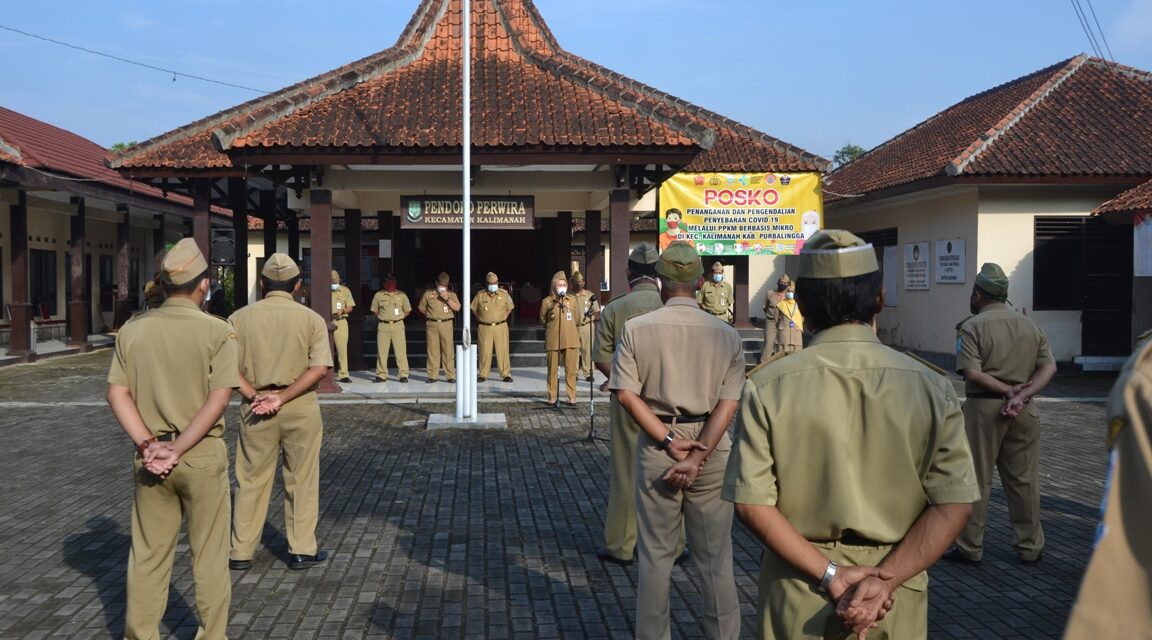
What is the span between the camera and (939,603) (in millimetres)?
5094

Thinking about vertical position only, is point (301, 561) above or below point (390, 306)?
below

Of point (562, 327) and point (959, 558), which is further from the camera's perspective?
point (562, 327)

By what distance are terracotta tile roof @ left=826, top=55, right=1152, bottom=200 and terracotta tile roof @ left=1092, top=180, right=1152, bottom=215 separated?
39 centimetres

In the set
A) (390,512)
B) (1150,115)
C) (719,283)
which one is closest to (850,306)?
(390,512)

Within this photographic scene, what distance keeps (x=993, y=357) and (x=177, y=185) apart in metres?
15.9

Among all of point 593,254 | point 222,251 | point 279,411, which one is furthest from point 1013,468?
point 222,251

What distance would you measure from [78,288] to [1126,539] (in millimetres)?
24266

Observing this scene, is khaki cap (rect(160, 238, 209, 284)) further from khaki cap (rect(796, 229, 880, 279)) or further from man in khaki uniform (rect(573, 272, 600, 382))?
man in khaki uniform (rect(573, 272, 600, 382))

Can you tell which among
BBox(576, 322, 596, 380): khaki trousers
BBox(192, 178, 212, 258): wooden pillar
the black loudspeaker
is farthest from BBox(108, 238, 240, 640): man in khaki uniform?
the black loudspeaker

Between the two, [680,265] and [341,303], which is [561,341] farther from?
[680,265]

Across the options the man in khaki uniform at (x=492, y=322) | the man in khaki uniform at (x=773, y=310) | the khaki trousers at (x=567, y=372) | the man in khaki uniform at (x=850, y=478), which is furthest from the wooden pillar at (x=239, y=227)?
the man in khaki uniform at (x=850, y=478)

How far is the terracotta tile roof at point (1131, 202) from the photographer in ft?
52.1

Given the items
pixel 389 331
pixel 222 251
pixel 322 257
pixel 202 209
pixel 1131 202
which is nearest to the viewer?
pixel 322 257

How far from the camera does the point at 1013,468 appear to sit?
19.2 feet
